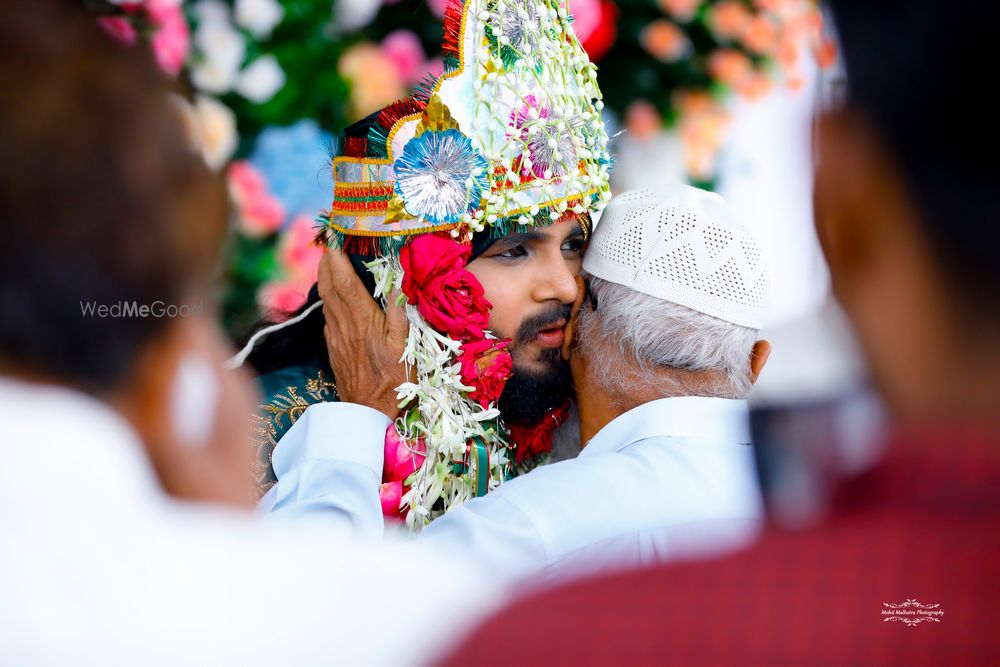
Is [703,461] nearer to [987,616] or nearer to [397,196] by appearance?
[397,196]

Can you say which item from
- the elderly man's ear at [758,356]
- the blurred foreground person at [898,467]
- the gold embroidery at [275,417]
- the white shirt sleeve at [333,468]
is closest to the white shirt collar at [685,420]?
the elderly man's ear at [758,356]

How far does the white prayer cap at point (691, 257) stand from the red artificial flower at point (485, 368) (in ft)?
1.35

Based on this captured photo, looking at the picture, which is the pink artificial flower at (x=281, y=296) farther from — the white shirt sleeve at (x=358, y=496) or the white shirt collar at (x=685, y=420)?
the white shirt collar at (x=685, y=420)

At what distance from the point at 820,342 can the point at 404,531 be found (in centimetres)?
189

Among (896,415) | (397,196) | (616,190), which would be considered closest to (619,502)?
(397,196)

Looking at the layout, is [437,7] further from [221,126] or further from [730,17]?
[730,17]

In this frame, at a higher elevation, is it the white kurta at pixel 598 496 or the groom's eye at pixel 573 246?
the groom's eye at pixel 573 246

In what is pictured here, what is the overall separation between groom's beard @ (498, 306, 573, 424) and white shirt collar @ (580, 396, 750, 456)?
0.44 metres

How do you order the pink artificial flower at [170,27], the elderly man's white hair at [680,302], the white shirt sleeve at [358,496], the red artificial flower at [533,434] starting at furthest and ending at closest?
the pink artificial flower at [170,27] → the red artificial flower at [533,434] → the elderly man's white hair at [680,302] → the white shirt sleeve at [358,496]

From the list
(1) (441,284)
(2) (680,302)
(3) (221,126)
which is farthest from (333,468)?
(3) (221,126)

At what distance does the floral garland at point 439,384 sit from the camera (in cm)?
288

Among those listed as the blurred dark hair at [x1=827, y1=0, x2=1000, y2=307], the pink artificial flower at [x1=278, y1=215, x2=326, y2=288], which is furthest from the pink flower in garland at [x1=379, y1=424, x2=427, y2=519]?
the blurred dark hair at [x1=827, y1=0, x2=1000, y2=307]

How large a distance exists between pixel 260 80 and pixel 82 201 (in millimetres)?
3067

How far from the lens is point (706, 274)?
112 inches
